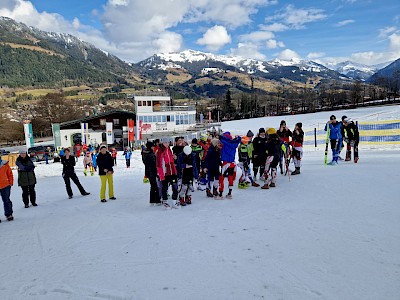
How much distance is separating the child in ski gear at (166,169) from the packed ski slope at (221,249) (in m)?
0.40

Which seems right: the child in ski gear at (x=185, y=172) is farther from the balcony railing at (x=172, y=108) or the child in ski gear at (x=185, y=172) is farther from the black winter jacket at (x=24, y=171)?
the balcony railing at (x=172, y=108)

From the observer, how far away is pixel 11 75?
181 meters

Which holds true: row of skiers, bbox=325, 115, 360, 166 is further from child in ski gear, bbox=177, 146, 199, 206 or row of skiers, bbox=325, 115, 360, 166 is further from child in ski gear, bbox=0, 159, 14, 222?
child in ski gear, bbox=0, 159, 14, 222

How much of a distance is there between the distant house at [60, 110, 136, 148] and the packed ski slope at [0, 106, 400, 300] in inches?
1582

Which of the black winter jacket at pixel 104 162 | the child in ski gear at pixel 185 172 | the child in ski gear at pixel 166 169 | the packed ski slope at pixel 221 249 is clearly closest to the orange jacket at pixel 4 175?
the packed ski slope at pixel 221 249

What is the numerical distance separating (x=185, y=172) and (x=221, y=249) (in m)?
2.68

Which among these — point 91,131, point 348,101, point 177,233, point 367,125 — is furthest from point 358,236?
point 348,101

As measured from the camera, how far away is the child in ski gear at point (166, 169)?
6.18 m

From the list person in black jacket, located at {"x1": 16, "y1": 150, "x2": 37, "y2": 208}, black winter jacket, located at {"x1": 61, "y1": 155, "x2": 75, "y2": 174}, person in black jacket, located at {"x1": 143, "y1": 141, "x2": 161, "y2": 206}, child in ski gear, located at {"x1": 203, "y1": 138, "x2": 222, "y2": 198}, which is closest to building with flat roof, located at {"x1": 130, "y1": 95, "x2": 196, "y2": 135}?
black winter jacket, located at {"x1": 61, "y1": 155, "x2": 75, "y2": 174}

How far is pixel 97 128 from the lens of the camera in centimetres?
4575

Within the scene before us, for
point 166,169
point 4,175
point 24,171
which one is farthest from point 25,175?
point 166,169

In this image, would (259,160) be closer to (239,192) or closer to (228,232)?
(239,192)

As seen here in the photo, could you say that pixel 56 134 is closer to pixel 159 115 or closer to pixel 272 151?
pixel 159 115

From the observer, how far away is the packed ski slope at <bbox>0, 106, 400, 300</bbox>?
301 cm
